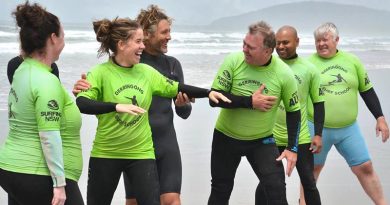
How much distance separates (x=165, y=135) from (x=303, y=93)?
48.2 inches

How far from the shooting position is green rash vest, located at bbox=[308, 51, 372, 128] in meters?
6.65

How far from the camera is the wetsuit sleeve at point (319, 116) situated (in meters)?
6.19

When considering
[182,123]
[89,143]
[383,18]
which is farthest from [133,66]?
[383,18]

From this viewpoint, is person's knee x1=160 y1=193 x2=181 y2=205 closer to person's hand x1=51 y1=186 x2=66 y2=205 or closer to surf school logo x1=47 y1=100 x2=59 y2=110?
person's hand x1=51 y1=186 x2=66 y2=205

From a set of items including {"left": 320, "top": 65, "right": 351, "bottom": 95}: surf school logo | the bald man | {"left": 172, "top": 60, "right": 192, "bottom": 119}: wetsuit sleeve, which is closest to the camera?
{"left": 172, "top": 60, "right": 192, "bottom": 119}: wetsuit sleeve

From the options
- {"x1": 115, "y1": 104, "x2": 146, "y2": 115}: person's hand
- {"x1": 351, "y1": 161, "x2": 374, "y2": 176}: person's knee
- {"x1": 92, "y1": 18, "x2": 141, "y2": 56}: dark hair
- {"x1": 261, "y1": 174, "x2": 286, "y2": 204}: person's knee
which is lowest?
{"x1": 351, "y1": 161, "x2": 374, "y2": 176}: person's knee

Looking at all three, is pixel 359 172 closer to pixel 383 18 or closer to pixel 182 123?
pixel 182 123

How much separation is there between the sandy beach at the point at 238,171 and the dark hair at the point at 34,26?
3.19 m

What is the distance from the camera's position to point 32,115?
398 cm

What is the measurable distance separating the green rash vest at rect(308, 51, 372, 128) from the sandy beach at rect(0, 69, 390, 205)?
3.03 feet

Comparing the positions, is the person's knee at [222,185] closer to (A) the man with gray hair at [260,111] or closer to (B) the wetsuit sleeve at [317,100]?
(A) the man with gray hair at [260,111]

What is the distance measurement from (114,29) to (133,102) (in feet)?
1.61

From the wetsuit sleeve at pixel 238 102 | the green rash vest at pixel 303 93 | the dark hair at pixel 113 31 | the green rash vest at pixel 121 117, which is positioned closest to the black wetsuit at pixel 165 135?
the wetsuit sleeve at pixel 238 102

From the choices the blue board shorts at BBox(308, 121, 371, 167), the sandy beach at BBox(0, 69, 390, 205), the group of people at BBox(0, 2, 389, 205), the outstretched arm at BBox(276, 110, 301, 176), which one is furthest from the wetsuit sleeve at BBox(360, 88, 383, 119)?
the outstretched arm at BBox(276, 110, 301, 176)
